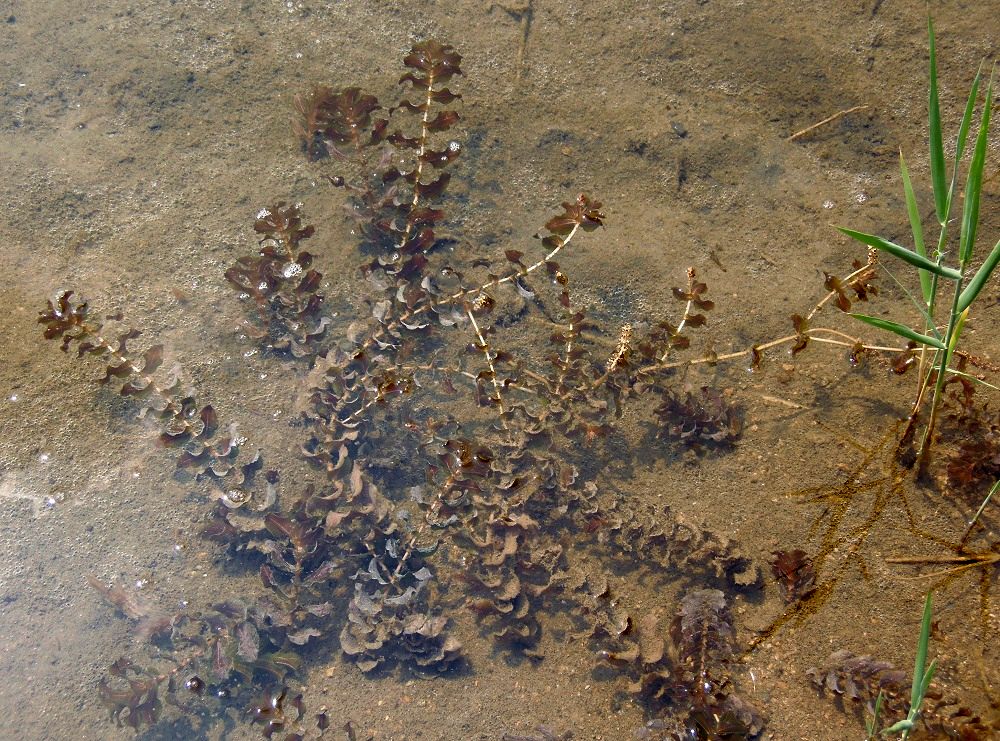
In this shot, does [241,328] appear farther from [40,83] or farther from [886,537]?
[886,537]

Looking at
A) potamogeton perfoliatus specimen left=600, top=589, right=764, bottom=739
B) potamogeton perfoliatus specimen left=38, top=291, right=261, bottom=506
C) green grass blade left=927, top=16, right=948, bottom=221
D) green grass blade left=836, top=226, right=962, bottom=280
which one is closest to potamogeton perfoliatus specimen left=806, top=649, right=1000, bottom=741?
potamogeton perfoliatus specimen left=600, top=589, right=764, bottom=739

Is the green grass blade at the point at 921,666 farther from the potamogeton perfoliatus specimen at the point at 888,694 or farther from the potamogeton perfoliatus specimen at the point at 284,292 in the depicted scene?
the potamogeton perfoliatus specimen at the point at 284,292

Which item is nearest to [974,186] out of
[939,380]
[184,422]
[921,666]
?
[939,380]

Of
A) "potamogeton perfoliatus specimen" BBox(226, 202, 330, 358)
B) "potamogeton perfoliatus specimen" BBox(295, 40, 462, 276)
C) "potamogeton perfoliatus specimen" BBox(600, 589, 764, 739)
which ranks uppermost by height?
"potamogeton perfoliatus specimen" BBox(295, 40, 462, 276)

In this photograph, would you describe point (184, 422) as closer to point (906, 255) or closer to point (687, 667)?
point (687, 667)

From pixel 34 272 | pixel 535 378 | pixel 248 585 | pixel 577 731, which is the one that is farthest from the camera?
pixel 34 272

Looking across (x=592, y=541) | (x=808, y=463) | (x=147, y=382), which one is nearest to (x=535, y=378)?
(x=592, y=541)

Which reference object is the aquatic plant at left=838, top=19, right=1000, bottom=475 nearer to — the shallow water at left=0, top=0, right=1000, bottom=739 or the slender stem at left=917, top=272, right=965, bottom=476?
the slender stem at left=917, top=272, right=965, bottom=476

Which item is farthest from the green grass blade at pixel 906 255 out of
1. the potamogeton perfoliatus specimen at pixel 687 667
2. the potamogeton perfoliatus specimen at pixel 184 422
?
the potamogeton perfoliatus specimen at pixel 184 422
